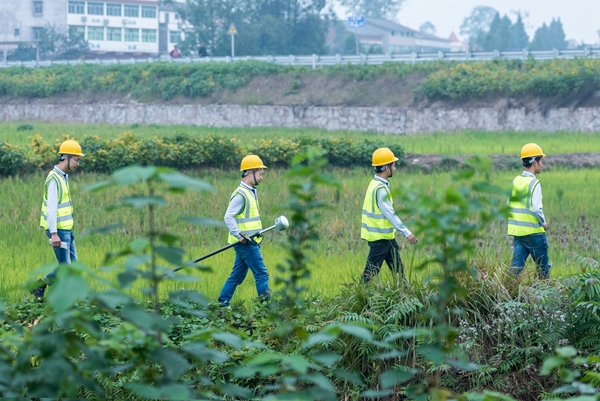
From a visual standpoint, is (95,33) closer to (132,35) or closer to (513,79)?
(132,35)

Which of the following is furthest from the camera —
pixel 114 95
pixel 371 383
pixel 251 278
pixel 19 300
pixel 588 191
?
pixel 114 95

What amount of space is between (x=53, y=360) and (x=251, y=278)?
7.15 m

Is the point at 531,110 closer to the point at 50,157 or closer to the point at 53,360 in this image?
the point at 50,157

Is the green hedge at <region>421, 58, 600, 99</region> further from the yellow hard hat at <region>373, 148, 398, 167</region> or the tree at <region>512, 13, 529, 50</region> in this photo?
the tree at <region>512, 13, 529, 50</region>

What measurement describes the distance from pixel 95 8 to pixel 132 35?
4.62 meters

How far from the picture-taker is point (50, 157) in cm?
1959

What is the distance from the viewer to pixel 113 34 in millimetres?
81500

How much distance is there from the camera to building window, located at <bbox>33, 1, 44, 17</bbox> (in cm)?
7694

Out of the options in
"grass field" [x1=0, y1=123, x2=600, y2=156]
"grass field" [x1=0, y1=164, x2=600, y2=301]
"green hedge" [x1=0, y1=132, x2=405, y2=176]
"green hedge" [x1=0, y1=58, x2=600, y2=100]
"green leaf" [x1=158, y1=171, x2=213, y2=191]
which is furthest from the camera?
"green hedge" [x1=0, y1=58, x2=600, y2=100]

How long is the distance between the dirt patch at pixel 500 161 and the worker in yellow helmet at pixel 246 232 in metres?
13.1

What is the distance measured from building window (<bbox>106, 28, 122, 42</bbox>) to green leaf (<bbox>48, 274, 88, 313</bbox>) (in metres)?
81.3

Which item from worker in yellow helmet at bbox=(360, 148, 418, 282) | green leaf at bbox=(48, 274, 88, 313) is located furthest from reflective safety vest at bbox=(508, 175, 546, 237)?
green leaf at bbox=(48, 274, 88, 313)

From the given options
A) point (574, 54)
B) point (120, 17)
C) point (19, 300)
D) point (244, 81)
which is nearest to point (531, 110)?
point (574, 54)

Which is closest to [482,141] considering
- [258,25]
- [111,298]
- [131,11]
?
[111,298]
